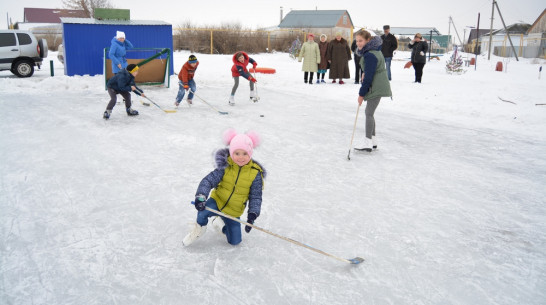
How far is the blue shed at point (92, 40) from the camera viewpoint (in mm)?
12992

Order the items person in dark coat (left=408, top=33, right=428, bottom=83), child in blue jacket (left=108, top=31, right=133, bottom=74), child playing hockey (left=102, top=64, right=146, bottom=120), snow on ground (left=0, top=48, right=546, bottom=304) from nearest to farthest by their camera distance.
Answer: snow on ground (left=0, top=48, right=546, bottom=304) → child playing hockey (left=102, top=64, right=146, bottom=120) → child in blue jacket (left=108, top=31, right=133, bottom=74) → person in dark coat (left=408, top=33, right=428, bottom=83)

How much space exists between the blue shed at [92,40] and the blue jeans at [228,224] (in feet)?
35.8

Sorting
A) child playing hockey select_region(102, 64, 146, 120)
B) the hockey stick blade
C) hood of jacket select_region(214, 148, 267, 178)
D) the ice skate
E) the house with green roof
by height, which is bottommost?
the hockey stick blade

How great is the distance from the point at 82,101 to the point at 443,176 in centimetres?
785

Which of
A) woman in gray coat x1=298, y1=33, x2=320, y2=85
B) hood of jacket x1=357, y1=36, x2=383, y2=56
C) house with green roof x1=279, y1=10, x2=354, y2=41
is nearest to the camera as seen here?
hood of jacket x1=357, y1=36, x2=383, y2=56

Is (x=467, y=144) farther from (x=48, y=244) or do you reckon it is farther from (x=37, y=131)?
(x=37, y=131)

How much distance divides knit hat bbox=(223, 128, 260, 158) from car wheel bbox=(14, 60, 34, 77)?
13395 mm

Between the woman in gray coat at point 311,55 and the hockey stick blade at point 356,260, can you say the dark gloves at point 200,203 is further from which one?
the woman in gray coat at point 311,55

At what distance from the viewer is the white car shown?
1316 centimetres

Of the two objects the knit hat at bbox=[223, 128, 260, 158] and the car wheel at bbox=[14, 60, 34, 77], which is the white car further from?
the knit hat at bbox=[223, 128, 260, 158]

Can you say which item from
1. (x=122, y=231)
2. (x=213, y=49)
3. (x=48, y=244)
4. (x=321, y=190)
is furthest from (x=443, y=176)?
(x=213, y=49)

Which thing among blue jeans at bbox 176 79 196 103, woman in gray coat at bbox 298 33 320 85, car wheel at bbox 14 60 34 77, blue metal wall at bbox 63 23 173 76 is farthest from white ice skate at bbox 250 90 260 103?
car wheel at bbox 14 60 34 77

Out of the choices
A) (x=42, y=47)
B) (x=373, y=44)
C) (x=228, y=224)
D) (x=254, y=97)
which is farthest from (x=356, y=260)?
(x=42, y=47)

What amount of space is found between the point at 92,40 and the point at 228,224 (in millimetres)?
12422
